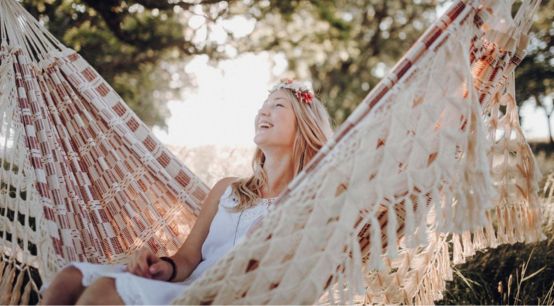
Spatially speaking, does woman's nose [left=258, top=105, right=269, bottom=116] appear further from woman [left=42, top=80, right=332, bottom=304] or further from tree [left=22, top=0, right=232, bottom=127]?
tree [left=22, top=0, right=232, bottom=127]

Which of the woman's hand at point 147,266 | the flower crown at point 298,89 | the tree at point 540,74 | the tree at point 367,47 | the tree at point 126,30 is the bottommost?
the woman's hand at point 147,266

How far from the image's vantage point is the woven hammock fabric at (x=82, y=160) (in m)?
1.97

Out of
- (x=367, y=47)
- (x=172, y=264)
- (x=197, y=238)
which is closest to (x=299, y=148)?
(x=197, y=238)

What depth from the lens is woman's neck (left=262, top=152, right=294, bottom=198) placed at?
202 centimetres

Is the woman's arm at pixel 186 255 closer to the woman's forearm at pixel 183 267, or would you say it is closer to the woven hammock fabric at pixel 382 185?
the woman's forearm at pixel 183 267

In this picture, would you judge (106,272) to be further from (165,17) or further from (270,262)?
(165,17)

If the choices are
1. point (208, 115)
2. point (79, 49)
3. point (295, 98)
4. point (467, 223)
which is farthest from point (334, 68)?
point (467, 223)

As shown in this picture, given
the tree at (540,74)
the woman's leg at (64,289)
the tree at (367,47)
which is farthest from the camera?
the tree at (367,47)

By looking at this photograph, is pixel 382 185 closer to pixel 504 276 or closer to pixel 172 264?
pixel 172 264

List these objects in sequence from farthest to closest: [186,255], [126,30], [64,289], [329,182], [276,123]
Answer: [126,30]
[276,123]
[186,255]
[64,289]
[329,182]

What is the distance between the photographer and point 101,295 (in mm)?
1424

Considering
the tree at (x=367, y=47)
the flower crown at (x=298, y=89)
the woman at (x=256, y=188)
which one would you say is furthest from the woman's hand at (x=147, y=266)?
the tree at (x=367, y=47)

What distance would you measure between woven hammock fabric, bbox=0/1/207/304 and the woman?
0.17 meters

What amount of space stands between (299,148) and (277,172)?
97 mm
